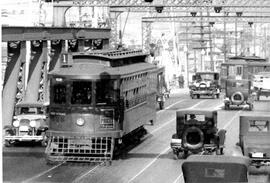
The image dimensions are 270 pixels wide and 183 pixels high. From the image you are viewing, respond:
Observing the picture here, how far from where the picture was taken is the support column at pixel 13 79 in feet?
93.0

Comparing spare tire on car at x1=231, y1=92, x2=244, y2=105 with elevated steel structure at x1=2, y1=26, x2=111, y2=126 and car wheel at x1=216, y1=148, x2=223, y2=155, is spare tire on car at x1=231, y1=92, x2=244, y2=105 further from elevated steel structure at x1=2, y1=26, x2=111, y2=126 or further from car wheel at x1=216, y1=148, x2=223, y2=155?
car wheel at x1=216, y1=148, x2=223, y2=155

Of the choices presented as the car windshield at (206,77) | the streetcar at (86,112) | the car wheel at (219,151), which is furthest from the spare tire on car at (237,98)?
the car wheel at (219,151)

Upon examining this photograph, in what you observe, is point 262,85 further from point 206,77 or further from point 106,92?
point 106,92

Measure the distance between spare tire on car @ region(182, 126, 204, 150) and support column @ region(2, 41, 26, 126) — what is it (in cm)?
846

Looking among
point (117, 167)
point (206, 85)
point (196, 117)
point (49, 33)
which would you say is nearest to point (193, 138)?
point (196, 117)

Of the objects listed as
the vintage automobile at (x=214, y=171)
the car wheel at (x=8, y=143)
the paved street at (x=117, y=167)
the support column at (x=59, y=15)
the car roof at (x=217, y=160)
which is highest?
the support column at (x=59, y=15)

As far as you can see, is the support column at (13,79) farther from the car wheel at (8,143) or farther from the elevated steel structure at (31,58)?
the car wheel at (8,143)

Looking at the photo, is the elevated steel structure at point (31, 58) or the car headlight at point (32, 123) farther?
the elevated steel structure at point (31, 58)

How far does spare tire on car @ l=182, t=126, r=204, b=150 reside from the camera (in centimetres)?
2180

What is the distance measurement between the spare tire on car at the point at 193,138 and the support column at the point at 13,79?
8.46 metres

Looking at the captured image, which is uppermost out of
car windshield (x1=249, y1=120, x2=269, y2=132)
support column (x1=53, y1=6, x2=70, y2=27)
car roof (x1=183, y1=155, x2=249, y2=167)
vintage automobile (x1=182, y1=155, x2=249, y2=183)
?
support column (x1=53, y1=6, x2=70, y2=27)

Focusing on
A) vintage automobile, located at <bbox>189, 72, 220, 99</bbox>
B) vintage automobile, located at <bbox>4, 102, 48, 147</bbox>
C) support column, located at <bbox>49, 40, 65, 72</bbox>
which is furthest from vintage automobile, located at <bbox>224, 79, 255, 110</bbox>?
vintage automobile, located at <bbox>4, 102, 48, 147</bbox>

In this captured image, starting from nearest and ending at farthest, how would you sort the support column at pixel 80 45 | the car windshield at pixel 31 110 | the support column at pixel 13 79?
the car windshield at pixel 31 110, the support column at pixel 13 79, the support column at pixel 80 45

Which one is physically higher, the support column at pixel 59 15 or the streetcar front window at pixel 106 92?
the support column at pixel 59 15
